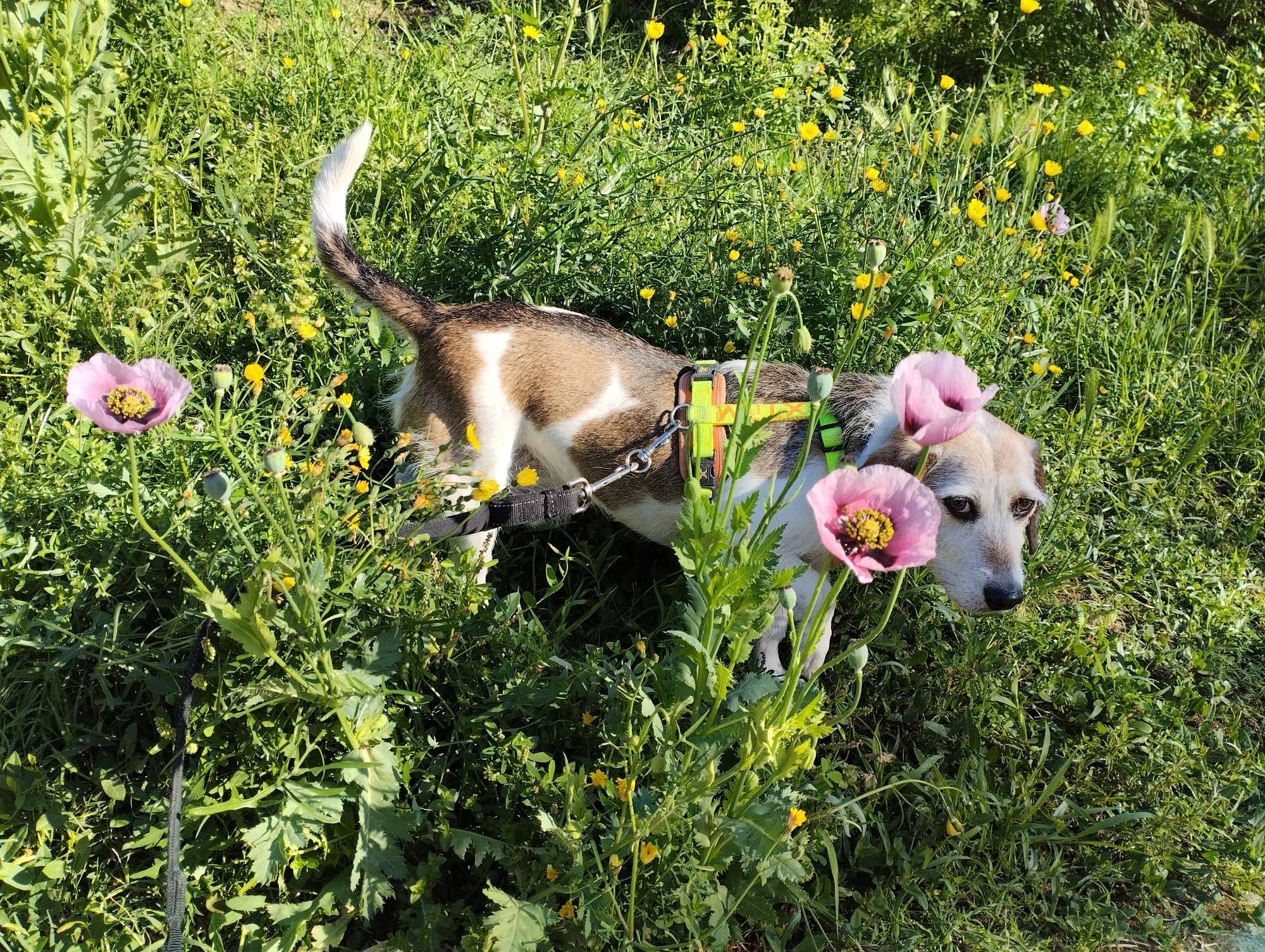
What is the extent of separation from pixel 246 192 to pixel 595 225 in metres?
1.22

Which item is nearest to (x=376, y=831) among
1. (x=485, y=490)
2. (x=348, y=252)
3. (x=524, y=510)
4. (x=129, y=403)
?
(x=485, y=490)

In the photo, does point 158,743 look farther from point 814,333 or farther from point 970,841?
point 814,333

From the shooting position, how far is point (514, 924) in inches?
73.7

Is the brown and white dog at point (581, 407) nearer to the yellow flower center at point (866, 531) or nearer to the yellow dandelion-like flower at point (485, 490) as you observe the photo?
the yellow dandelion-like flower at point (485, 490)

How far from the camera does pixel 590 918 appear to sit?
1876 mm

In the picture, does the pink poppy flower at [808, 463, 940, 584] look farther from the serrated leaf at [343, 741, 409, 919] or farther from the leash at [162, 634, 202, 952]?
the leash at [162, 634, 202, 952]

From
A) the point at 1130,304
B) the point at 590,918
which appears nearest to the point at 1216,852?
the point at 590,918

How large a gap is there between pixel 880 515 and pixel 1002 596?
1.23 metres

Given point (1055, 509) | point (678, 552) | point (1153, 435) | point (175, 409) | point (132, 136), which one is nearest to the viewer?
point (175, 409)

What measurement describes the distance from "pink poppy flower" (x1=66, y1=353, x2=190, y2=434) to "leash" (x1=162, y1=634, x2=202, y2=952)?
1.83 feet

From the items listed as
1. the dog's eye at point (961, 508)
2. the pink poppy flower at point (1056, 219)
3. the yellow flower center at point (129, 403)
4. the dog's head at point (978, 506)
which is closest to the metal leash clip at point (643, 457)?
the dog's head at point (978, 506)

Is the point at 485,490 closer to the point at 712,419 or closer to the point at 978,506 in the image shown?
the point at 712,419

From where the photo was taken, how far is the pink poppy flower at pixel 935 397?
147 cm

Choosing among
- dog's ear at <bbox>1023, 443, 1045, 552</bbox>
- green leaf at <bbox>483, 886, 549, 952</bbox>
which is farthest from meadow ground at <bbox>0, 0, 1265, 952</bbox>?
dog's ear at <bbox>1023, 443, 1045, 552</bbox>
